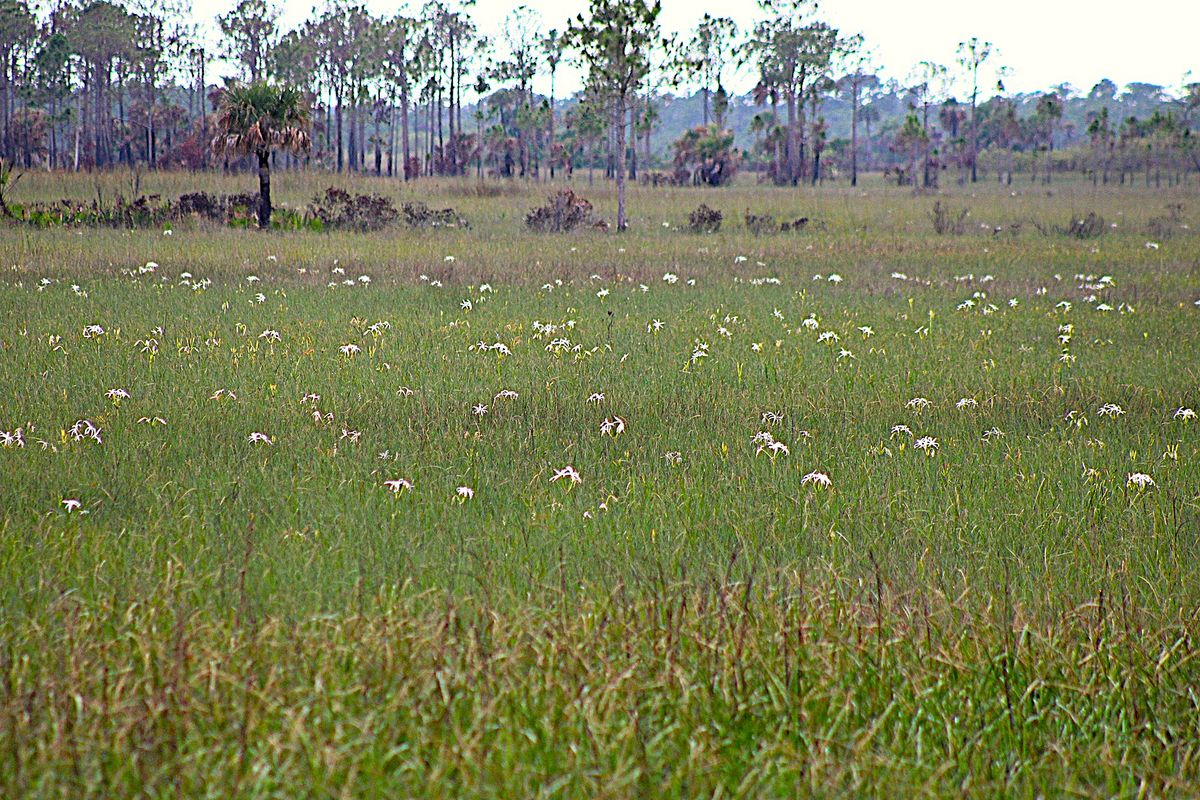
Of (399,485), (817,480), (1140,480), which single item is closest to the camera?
(399,485)

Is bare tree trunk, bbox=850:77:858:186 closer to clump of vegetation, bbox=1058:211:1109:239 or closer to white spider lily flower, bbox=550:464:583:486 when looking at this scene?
clump of vegetation, bbox=1058:211:1109:239

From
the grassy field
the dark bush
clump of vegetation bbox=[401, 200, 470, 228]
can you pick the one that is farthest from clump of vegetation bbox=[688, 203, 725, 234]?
the grassy field

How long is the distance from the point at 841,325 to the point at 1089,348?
8.18ft

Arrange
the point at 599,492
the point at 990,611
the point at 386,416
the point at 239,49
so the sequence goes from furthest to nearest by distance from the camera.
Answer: the point at 239,49 → the point at 386,416 → the point at 599,492 → the point at 990,611

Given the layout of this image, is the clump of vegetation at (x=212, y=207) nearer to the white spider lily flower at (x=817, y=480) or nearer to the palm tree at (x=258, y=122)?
Answer: the palm tree at (x=258, y=122)

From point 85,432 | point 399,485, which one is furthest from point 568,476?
point 85,432

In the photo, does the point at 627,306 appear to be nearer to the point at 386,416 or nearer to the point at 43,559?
the point at 386,416

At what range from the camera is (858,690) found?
3.57m

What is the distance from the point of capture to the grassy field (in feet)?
10.1

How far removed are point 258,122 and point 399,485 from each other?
22.9 metres

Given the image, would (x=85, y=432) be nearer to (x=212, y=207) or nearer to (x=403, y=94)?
(x=212, y=207)

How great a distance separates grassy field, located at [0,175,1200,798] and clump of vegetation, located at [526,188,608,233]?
15569 mm

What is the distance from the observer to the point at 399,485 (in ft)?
17.5

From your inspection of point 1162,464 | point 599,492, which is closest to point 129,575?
point 599,492
